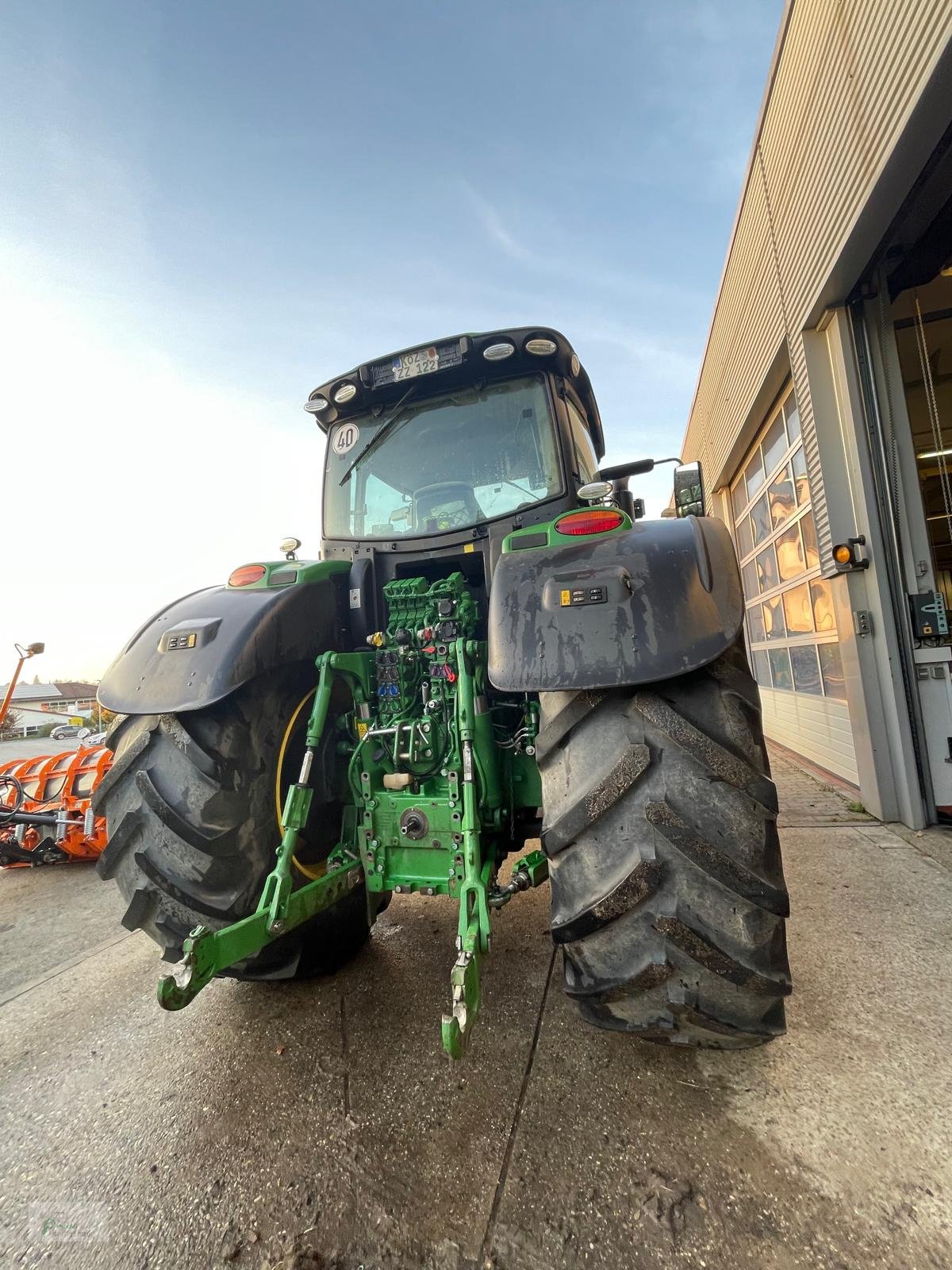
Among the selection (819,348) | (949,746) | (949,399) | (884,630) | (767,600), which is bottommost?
(949,746)

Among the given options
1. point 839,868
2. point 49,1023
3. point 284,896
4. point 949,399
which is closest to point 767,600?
point 949,399

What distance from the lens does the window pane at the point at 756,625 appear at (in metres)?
7.09

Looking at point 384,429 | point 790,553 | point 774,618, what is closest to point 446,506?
point 384,429

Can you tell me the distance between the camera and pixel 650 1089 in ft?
4.78

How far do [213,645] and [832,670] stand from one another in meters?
5.01

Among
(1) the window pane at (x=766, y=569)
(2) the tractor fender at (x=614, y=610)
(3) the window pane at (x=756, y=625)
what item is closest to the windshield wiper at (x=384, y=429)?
(2) the tractor fender at (x=614, y=610)

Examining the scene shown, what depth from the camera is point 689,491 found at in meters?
1.96

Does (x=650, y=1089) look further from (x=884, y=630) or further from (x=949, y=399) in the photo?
(x=949, y=399)

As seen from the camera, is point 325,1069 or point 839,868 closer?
point 325,1069

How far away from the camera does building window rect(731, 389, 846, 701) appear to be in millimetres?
4965

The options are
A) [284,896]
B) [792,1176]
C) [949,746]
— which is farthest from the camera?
[949,746]

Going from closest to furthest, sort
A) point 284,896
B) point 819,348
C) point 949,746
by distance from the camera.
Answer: point 284,896 → point 949,746 → point 819,348

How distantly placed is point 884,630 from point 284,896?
395cm

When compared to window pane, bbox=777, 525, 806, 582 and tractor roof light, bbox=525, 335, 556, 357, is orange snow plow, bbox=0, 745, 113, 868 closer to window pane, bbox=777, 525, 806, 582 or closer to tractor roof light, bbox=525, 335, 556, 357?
tractor roof light, bbox=525, 335, 556, 357
